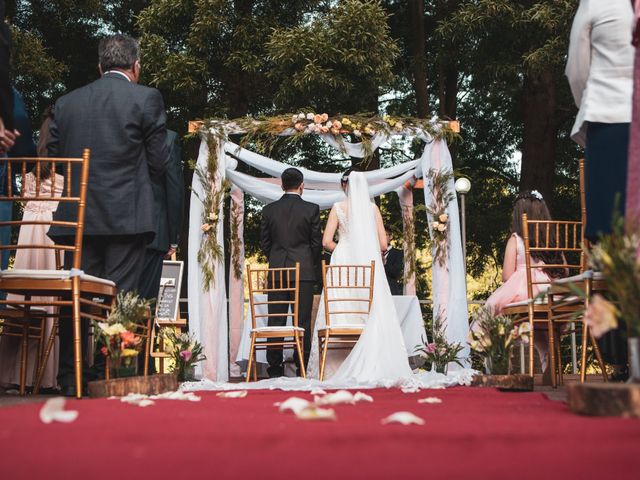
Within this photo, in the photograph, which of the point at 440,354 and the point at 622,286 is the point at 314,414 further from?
the point at 440,354

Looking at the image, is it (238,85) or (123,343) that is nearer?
(123,343)

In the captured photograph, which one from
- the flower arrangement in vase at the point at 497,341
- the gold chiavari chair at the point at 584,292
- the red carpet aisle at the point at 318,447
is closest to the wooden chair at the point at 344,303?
the gold chiavari chair at the point at 584,292

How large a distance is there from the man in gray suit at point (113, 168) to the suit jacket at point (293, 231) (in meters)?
3.11

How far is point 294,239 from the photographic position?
8320mm

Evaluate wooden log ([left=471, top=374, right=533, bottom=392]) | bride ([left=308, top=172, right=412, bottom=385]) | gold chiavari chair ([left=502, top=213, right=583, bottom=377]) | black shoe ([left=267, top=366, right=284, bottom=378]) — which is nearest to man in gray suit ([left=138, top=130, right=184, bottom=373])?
bride ([left=308, top=172, right=412, bottom=385])

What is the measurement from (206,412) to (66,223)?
1939 millimetres

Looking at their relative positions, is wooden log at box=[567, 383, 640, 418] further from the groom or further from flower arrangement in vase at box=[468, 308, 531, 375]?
the groom

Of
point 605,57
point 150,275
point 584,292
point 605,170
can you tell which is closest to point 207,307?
point 150,275

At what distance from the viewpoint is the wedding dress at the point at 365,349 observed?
6.43 metres

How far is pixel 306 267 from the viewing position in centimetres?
825

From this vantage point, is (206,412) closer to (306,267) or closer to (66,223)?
(66,223)

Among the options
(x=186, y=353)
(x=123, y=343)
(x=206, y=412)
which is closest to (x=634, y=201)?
(x=206, y=412)

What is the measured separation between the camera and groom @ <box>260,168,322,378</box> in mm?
8250

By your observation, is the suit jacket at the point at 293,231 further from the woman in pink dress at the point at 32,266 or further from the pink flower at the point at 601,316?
the pink flower at the point at 601,316
